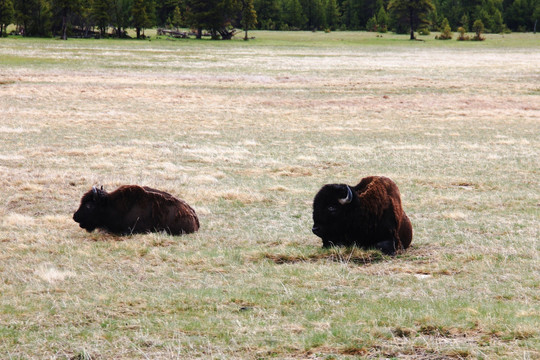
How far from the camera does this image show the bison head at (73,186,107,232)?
10398 mm

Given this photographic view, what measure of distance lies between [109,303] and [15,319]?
0.94m

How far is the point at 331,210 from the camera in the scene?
9094mm

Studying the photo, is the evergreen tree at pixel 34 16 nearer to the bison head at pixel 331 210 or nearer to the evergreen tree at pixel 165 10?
the evergreen tree at pixel 165 10

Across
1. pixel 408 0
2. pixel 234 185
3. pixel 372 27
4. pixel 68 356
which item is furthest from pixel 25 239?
pixel 372 27

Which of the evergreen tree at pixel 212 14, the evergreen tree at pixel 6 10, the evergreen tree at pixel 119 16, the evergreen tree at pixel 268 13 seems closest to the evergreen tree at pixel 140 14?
the evergreen tree at pixel 119 16

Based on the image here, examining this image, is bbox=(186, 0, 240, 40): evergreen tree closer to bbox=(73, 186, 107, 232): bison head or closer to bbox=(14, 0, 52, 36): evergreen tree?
bbox=(14, 0, 52, 36): evergreen tree

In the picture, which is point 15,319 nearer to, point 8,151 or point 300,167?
point 300,167

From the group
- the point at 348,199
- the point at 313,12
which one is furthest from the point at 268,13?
the point at 348,199

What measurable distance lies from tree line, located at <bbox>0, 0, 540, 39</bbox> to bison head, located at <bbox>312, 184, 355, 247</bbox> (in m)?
110

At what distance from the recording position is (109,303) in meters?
7.06

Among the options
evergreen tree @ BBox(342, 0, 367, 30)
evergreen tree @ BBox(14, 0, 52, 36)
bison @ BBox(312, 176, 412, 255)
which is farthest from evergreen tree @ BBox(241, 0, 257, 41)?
bison @ BBox(312, 176, 412, 255)

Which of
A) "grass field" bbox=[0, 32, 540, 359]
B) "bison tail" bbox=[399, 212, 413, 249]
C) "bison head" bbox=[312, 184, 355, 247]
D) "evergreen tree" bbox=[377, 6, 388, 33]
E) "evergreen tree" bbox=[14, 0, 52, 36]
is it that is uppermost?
"evergreen tree" bbox=[377, 6, 388, 33]

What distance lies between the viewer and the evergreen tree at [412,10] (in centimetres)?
13675

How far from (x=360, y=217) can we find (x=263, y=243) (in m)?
1.63
